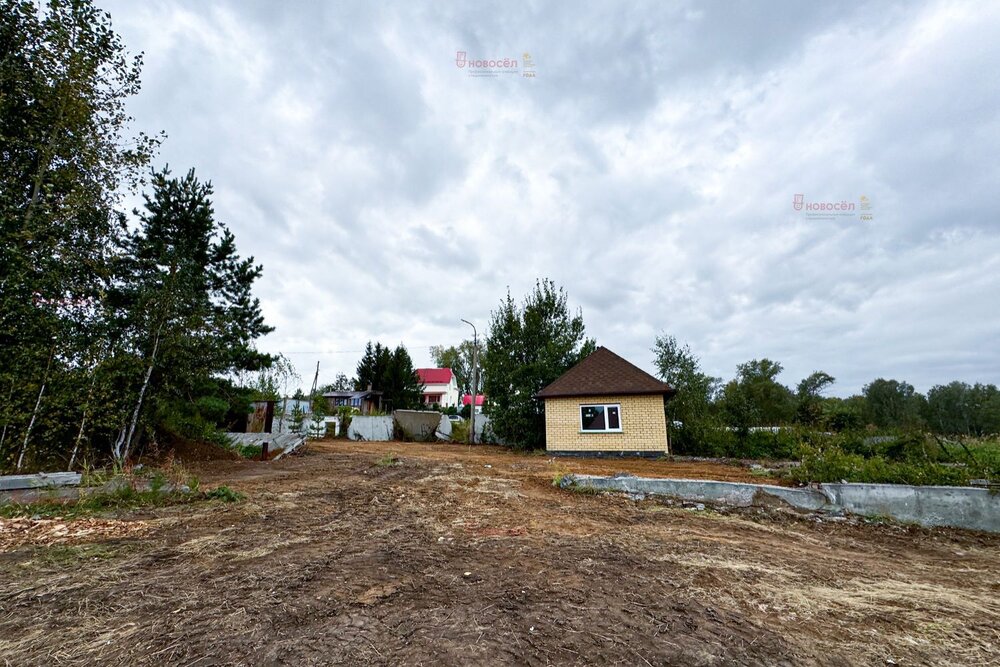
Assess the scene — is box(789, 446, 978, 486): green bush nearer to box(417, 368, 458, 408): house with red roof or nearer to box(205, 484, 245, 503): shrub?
box(205, 484, 245, 503): shrub

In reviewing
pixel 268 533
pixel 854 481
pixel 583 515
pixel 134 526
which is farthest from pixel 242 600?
pixel 854 481

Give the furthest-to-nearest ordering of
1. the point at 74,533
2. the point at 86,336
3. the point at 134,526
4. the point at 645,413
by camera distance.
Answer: the point at 645,413
the point at 86,336
the point at 134,526
the point at 74,533

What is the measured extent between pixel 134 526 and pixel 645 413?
13.2 metres

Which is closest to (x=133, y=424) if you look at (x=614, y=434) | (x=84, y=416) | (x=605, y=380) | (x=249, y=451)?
(x=84, y=416)

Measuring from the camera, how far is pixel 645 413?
46.1 feet

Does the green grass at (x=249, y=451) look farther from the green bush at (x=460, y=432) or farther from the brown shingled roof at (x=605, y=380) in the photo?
the green bush at (x=460, y=432)

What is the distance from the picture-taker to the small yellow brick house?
1394cm

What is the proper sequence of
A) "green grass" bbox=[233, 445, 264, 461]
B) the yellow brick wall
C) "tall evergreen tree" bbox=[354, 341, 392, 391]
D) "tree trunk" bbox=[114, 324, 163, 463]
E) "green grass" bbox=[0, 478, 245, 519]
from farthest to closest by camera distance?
"tall evergreen tree" bbox=[354, 341, 392, 391] < the yellow brick wall < "green grass" bbox=[233, 445, 264, 461] < "tree trunk" bbox=[114, 324, 163, 463] < "green grass" bbox=[0, 478, 245, 519]

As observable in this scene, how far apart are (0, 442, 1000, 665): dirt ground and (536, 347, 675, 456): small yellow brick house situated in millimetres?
8399

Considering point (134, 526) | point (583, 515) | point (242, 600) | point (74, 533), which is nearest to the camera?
point (242, 600)

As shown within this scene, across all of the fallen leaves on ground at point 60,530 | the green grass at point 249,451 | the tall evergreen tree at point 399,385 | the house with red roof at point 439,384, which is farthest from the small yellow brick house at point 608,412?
the house with red roof at point 439,384

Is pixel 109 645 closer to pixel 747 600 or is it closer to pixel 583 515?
pixel 747 600

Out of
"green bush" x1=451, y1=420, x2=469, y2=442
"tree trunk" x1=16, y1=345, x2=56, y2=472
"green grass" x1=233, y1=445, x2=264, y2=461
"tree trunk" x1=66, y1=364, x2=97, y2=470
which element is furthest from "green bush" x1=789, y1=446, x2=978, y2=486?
"green bush" x1=451, y1=420, x2=469, y2=442

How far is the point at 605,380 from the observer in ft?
50.0
